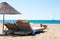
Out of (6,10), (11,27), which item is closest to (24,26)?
(11,27)

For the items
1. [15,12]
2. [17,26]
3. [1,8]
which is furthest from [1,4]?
[17,26]

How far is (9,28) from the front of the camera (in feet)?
38.7

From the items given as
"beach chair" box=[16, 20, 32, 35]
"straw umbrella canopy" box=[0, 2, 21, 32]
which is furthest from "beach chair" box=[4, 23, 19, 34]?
"straw umbrella canopy" box=[0, 2, 21, 32]

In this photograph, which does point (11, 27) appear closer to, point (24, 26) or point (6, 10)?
point (24, 26)

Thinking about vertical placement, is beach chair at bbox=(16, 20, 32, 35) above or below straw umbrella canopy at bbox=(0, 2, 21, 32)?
below

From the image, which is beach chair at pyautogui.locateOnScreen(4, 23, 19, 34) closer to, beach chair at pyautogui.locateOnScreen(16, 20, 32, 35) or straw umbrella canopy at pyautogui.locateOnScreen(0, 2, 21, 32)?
beach chair at pyautogui.locateOnScreen(16, 20, 32, 35)

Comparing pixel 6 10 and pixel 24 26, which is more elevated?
pixel 6 10

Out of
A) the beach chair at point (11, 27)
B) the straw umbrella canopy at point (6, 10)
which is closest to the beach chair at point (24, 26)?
the beach chair at point (11, 27)

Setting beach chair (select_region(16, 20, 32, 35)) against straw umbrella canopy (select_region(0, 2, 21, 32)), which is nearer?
beach chair (select_region(16, 20, 32, 35))

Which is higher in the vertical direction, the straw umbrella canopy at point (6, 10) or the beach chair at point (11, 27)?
the straw umbrella canopy at point (6, 10)

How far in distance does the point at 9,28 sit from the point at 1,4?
1.79m

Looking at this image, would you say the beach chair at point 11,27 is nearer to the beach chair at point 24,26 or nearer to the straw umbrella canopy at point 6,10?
the beach chair at point 24,26

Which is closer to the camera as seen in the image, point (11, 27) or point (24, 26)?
point (24, 26)

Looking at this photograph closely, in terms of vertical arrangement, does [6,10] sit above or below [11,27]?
above
